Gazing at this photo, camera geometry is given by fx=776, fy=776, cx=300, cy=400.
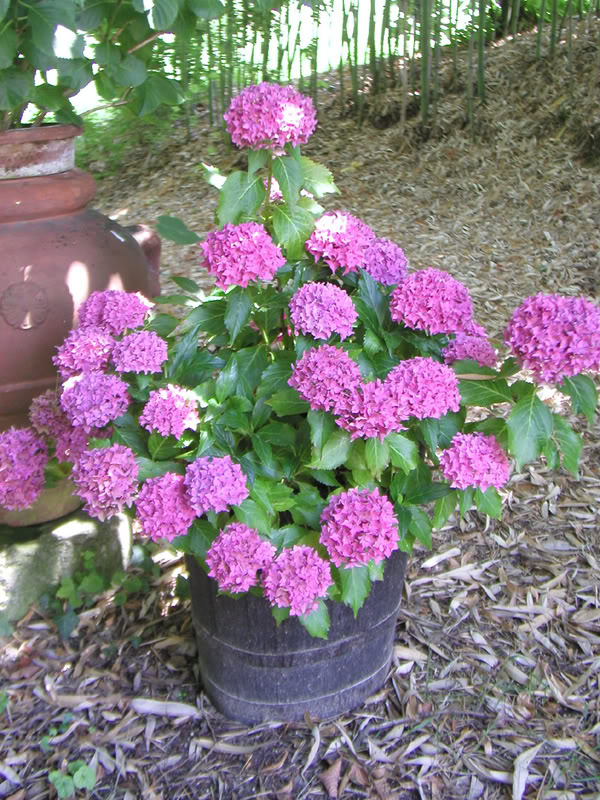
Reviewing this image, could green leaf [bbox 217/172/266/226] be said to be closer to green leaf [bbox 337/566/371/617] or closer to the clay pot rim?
green leaf [bbox 337/566/371/617]

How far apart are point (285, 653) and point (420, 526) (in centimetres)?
38

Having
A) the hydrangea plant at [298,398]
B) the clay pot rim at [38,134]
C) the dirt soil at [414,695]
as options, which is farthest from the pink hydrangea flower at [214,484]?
the clay pot rim at [38,134]

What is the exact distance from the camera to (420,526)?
1.47 m

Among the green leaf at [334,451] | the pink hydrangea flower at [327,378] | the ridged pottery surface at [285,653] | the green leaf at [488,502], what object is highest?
the pink hydrangea flower at [327,378]

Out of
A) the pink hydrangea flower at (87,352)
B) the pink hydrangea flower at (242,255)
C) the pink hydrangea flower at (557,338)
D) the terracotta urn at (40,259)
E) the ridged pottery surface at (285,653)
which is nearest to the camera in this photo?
the pink hydrangea flower at (557,338)

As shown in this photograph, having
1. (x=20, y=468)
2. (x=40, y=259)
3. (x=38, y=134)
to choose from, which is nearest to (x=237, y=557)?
(x=20, y=468)

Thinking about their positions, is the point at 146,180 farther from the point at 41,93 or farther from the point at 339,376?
the point at 339,376

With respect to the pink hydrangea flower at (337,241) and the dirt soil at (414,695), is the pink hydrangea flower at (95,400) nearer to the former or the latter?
the pink hydrangea flower at (337,241)

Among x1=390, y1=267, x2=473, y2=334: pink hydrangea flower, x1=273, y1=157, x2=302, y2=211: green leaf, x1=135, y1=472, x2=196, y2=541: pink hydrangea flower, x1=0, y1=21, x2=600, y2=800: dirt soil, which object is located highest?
x1=273, y1=157, x2=302, y2=211: green leaf

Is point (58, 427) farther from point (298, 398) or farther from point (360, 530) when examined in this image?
point (360, 530)

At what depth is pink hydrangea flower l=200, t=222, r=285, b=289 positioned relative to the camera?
4.31 ft

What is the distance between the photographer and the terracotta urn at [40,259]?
6.10 feet

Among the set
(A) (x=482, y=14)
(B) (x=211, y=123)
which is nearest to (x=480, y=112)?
(A) (x=482, y=14)

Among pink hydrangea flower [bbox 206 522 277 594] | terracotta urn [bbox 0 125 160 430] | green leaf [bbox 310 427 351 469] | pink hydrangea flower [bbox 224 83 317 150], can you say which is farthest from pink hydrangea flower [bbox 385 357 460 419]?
terracotta urn [bbox 0 125 160 430]
